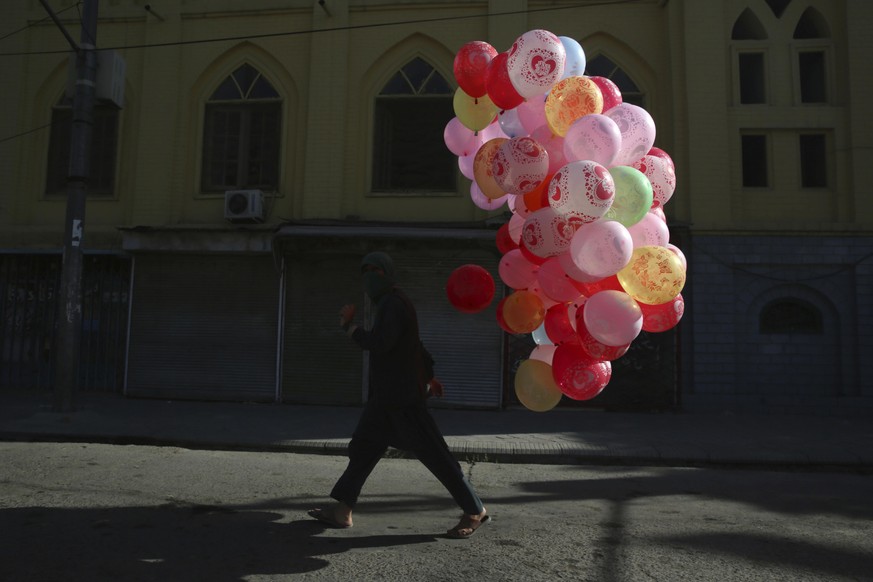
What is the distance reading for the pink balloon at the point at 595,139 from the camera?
4.22 metres

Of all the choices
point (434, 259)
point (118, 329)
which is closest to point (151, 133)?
point (118, 329)

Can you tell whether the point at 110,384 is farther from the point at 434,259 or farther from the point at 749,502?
the point at 749,502

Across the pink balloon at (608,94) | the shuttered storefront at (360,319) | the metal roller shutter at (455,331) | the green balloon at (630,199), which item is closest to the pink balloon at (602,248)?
the green balloon at (630,199)

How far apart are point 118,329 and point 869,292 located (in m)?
13.8

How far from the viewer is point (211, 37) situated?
516 inches

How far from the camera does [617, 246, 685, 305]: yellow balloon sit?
162 inches

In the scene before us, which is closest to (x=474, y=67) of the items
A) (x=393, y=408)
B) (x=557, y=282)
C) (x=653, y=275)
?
(x=557, y=282)

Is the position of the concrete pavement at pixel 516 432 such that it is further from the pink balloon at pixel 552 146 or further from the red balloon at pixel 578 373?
the pink balloon at pixel 552 146

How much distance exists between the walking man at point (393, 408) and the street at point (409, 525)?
0.24 metres

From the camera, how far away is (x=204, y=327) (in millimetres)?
12227

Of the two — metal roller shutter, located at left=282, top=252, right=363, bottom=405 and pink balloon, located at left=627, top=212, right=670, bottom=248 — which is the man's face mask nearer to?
pink balloon, located at left=627, top=212, right=670, bottom=248

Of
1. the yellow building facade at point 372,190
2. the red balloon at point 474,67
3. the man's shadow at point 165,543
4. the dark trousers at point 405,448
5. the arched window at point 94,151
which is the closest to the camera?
the man's shadow at point 165,543

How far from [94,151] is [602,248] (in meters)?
12.4

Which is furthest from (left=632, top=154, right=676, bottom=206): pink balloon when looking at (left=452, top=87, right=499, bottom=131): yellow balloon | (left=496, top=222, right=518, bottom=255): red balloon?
(left=452, top=87, right=499, bottom=131): yellow balloon
